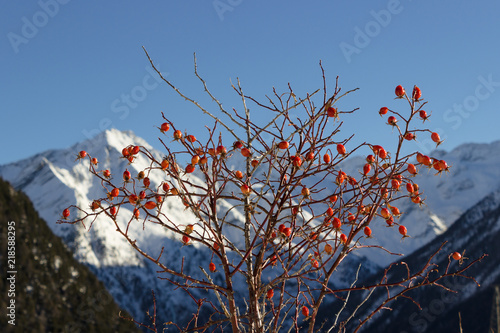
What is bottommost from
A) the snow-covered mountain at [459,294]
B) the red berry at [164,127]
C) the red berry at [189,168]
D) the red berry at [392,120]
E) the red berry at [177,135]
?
the snow-covered mountain at [459,294]

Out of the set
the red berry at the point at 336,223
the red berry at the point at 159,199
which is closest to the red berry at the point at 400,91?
the red berry at the point at 336,223

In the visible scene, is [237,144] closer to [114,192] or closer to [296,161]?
[296,161]

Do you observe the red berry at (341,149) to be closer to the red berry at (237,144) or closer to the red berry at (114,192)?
the red berry at (237,144)

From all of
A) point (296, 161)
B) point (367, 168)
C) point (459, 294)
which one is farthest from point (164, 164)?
point (459, 294)

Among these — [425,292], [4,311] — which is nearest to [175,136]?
[4,311]

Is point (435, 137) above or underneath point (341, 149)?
underneath

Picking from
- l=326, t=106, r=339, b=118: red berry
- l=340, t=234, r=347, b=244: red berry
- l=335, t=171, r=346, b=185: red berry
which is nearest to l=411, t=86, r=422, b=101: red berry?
l=326, t=106, r=339, b=118: red berry

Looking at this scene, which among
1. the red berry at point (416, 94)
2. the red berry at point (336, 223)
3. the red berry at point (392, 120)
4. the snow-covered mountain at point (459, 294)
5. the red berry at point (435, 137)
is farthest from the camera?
the snow-covered mountain at point (459, 294)

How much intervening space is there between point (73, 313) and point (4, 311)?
4.29 m

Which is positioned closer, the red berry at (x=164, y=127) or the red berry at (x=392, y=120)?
the red berry at (x=392, y=120)

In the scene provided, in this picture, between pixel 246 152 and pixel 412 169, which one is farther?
pixel 246 152

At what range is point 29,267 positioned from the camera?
2606 cm

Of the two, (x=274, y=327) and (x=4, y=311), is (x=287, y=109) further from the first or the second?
(x=4, y=311)

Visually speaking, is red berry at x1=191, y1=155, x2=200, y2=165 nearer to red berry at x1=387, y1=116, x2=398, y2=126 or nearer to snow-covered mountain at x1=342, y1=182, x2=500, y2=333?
red berry at x1=387, y1=116, x2=398, y2=126
